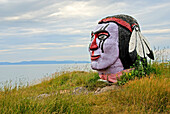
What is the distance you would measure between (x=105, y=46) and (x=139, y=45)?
1487mm

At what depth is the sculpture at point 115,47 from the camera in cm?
746

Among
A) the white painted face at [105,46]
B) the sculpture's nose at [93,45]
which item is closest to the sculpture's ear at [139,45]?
the white painted face at [105,46]

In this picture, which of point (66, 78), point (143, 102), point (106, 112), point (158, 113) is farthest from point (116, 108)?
point (66, 78)

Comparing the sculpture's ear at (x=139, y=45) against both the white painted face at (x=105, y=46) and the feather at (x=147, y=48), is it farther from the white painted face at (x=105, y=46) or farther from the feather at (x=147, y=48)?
the white painted face at (x=105, y=46)

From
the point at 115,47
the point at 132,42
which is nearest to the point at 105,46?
the point at 115,47

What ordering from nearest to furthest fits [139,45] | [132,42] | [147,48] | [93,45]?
[132,42], [93,45], [139,45], [147,48]

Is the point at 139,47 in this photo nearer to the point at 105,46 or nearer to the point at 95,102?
the point at 105,46

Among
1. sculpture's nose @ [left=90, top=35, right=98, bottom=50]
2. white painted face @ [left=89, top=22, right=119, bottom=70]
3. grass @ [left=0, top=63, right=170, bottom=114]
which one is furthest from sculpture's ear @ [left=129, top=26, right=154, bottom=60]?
grass @ [left=0, top=63, right=170, bottom=114]

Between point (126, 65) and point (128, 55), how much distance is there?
0.40m

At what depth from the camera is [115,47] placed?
743 cm

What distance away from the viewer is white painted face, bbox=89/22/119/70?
7441 millimetres

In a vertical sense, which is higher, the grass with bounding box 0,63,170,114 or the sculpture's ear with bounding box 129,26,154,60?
the sculpture's ear with bounding box 129,26,154,60

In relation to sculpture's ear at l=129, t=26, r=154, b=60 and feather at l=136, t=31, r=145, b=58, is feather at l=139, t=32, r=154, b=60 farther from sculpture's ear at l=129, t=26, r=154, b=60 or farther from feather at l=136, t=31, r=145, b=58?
feather at l=136, t=31, r=145, b=58

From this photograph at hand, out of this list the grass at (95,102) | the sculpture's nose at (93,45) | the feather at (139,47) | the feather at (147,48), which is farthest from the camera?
→ the feather at (147,48)
